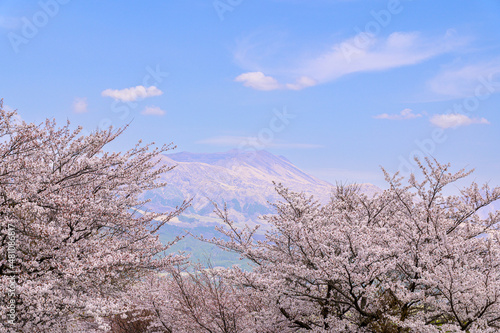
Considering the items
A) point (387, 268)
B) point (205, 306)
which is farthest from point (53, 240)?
point (387, 268)

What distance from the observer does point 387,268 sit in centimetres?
671

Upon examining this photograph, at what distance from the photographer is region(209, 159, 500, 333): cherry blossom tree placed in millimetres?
6709

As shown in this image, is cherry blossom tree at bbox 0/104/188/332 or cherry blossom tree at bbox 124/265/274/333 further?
cherry blossom tree at bbox 124/265/274/333

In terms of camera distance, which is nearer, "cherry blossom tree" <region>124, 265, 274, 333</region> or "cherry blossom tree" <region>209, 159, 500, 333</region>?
"cherry blossom tree" <region>209, 159, 500, 333</region>

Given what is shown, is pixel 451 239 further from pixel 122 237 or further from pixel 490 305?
pixel 122 237

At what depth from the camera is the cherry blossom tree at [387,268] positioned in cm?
671

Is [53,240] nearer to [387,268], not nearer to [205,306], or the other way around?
[205,306]

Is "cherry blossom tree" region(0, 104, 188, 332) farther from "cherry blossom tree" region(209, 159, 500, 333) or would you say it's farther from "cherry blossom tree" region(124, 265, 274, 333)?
"cherry blossom tree" region(209, 159, 500, 333)

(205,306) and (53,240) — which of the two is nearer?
(53,240)

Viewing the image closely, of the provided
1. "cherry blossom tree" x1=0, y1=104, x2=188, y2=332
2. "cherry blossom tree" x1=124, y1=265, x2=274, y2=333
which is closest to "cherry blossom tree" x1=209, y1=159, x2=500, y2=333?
Result: "cherry blossom tree" x1=124, y1=265, x2=274, y2=333

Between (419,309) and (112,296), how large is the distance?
6330mm

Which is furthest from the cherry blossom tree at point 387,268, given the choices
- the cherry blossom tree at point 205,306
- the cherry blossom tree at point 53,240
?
the cherry blossom tree at point 53,240

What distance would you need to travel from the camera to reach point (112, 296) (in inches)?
331

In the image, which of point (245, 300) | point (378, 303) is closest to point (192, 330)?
point (245, 300)
